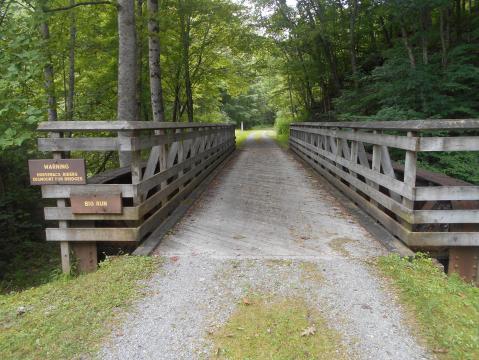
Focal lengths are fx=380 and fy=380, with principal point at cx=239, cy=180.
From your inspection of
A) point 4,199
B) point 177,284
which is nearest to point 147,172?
point 177,284

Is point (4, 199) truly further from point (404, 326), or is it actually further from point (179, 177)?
point (404, 326)

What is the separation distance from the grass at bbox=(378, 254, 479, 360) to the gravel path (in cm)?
15

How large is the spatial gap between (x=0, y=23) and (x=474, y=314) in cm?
819

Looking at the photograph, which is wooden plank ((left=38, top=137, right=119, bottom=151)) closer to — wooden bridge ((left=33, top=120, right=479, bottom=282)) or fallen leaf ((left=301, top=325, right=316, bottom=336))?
wooden bridge ((left=33, top=120, right=479, bottom=282))

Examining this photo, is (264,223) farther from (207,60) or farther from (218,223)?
(207,60)

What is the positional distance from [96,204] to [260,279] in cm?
209

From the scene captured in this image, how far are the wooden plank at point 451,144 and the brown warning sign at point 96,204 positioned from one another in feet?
11.2

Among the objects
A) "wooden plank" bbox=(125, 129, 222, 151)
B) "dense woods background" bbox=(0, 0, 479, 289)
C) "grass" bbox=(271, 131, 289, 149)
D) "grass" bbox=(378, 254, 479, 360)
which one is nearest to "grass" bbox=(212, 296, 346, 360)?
"grass" bbox=(378, 254, 479, 360)

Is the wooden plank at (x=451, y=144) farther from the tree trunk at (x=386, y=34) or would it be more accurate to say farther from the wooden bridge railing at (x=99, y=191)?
the tree trunk at (x=386, y=34)

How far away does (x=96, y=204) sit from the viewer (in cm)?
441

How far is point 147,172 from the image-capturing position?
5.18 meters

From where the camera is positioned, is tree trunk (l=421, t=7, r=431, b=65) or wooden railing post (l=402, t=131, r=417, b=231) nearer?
wooden railing post (l=402, t=131, r=417, b=231)

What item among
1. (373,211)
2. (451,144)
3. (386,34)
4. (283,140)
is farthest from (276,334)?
(283,140)

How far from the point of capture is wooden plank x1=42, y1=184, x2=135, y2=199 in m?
4.40
